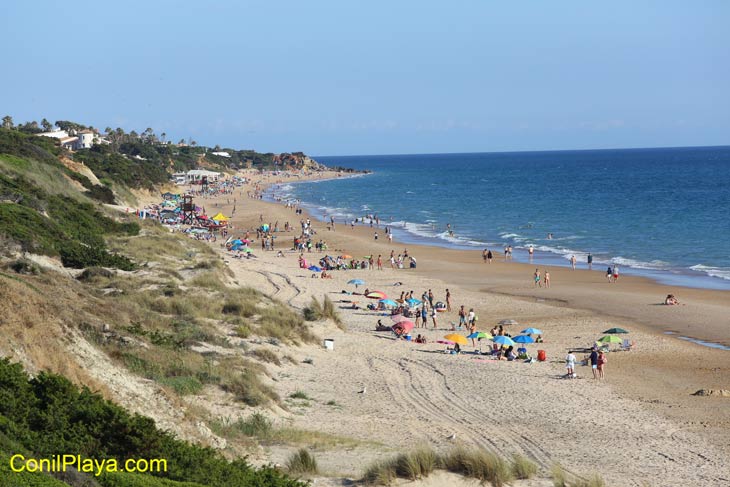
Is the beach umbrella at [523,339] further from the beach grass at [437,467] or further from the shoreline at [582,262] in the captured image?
the shoreline at [582,262]

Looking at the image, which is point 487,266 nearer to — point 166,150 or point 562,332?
point 562,332

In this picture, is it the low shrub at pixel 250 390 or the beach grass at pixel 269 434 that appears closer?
the beach grass at pixel 269 434

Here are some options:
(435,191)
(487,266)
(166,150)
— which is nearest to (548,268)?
(487,266)

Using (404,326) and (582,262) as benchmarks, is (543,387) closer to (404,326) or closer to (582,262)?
(404,326)

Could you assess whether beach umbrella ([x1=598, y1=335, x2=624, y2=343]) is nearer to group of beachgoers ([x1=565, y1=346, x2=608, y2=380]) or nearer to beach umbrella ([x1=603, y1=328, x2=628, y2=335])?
beach umbrella ([x1=603, y1=328, x2=628, y2=335])

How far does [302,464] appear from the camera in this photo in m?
10.7

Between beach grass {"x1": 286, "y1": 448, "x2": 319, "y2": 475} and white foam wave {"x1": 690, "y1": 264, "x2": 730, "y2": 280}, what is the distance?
98.2 feet

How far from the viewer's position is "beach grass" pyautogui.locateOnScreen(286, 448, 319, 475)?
10.6 m

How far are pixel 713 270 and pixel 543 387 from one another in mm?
22902

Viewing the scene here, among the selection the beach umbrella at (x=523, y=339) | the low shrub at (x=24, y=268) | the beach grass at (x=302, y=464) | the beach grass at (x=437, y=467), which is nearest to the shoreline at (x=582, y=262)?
the beach umbrella at (x=523, y=339)

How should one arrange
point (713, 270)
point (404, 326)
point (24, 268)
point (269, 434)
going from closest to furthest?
point (269, 434), point (24, 268), point (404, 326), point (713, 270)

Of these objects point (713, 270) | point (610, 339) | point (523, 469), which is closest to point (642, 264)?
point (713, 270)

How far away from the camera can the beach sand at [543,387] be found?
1349 centimetres

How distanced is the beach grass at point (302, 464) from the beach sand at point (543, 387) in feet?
1.12
